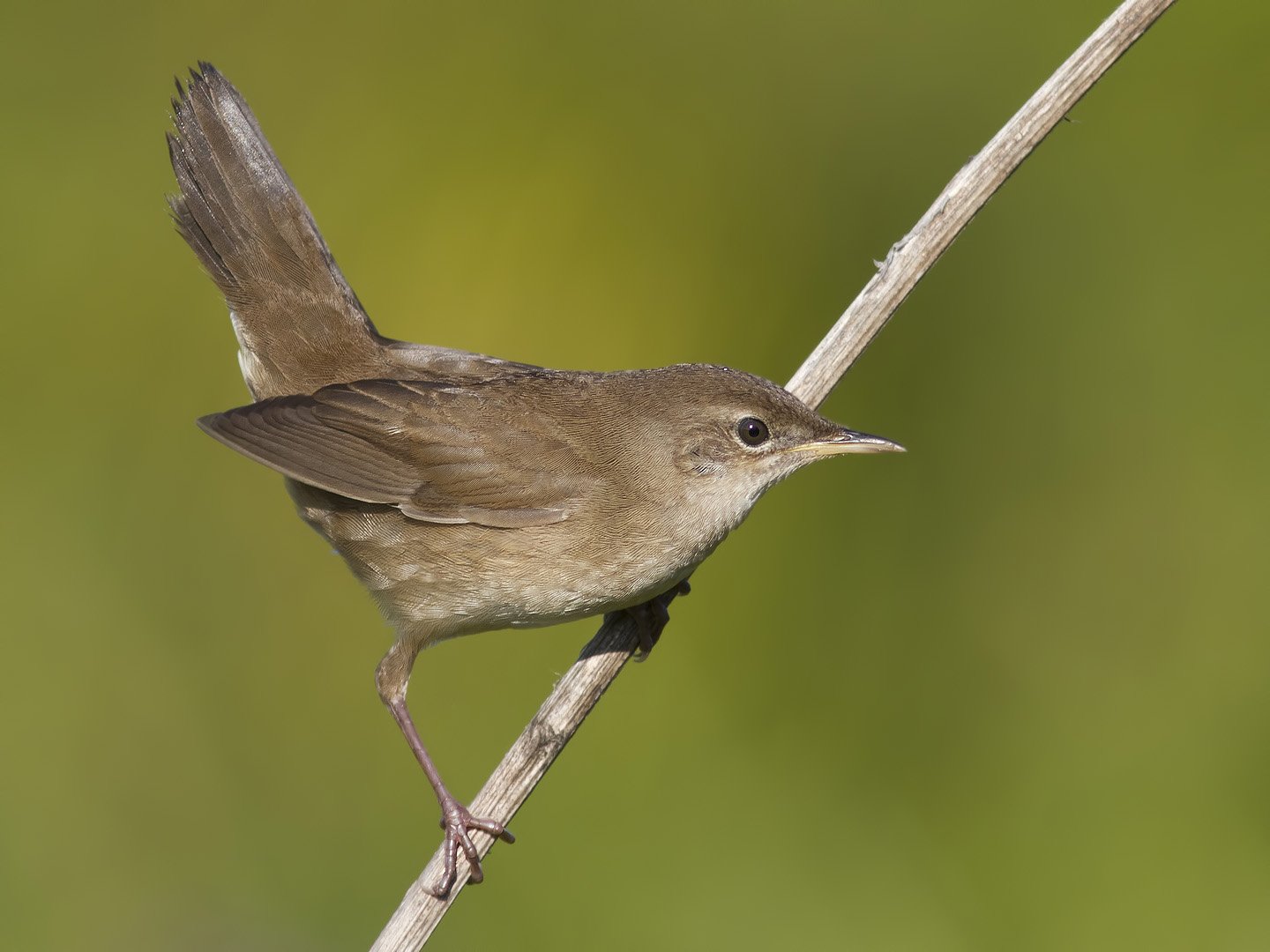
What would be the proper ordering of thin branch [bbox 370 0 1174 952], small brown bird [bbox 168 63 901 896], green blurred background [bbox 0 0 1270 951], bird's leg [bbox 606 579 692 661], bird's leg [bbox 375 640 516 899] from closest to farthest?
thin branch [bbox 370 0 1174 952] → bird's leg [bbox 375 640 516 899] → small brown bird [bbox 168 63 901 896] → bird's leg [bbox 606 579 692 661] → green blurred background [bbox 0 0 1270 951]

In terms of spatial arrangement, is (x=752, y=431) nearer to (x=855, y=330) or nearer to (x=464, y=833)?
(x=855, y=330)

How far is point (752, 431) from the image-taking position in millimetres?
3336

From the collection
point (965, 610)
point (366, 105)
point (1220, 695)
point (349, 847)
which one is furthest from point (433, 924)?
point (366, 105)

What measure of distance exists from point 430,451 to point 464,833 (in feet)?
3.15

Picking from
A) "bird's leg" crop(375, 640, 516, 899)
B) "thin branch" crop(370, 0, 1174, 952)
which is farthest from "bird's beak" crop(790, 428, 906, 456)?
"bird's leg" crop(375, 640, 516, 899)

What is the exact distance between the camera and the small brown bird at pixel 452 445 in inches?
129

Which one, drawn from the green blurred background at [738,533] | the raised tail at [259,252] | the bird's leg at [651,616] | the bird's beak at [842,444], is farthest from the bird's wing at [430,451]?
the green blurred background at [738,533]

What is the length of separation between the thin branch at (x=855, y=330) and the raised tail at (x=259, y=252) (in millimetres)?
1107

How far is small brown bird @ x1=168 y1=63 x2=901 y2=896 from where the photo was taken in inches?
129

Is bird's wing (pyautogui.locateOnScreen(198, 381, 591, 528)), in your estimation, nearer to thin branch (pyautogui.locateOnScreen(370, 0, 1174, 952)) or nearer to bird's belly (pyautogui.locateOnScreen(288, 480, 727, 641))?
bird's belly (pyautogui.locateOnScreen(288, 480, 727, 641))

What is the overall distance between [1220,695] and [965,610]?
759 millimetres

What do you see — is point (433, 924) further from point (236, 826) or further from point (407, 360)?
point (407, 360)

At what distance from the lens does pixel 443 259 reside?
192 inches

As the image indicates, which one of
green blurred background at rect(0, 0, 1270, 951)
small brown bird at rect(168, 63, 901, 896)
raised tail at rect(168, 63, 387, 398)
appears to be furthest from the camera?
green blurred background at rect(0, 0, 1270, 951)
